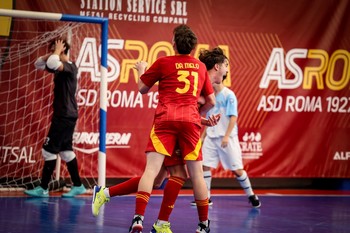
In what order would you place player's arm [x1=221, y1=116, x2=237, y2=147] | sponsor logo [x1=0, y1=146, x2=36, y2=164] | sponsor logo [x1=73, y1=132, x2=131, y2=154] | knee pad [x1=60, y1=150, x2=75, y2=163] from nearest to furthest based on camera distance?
player's arm [x1=221, y1=116, x2=237, y2=147]
knee pad [x1=60, y1=150, x2=75, y2=163]
sponsor logo [x1=0, y1=146, x2=36, y2=164]
sponsor logo [x1=73, y1=132, x2=131, y2=154]

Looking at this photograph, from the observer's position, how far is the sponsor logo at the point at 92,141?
10352 millimetres

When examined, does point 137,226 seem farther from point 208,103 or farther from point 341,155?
point 341,155

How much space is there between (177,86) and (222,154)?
304 centimetres

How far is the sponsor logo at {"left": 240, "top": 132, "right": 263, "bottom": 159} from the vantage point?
37.1 ft

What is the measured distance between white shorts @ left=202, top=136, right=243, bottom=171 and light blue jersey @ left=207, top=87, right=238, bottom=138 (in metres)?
0.09

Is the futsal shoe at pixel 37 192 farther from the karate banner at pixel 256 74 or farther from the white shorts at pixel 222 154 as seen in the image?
the white shorts at pixel 222 154

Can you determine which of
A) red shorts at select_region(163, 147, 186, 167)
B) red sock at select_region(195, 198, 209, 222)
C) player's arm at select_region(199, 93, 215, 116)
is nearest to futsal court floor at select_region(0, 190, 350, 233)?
red sock at select_region(195, 198, 209, 222)

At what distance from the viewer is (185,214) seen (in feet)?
25.5

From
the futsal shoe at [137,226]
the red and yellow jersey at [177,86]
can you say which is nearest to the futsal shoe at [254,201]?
the red and yellow jersey at [177,86]

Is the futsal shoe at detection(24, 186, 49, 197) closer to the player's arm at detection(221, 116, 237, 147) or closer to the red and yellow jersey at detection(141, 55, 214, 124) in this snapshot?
the player's arm at detection(221, 116, 237, 147)

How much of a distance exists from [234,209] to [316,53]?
A: 4276 mm

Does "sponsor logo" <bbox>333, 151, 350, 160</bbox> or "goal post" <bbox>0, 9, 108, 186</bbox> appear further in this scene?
"sponsor logo" <bbox>333, 151, 350, 160</bbox>

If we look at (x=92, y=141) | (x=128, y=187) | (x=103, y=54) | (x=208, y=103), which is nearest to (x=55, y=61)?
(x=103, y=54)

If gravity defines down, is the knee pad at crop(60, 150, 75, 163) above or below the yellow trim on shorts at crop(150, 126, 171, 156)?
above
